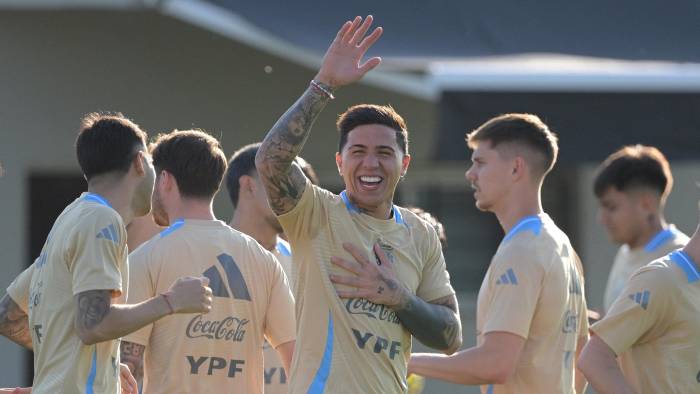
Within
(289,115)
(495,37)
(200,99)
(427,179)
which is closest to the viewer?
(289,115)

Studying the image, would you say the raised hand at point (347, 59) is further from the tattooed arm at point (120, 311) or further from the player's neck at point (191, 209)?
the player's neck at point (191, 209)

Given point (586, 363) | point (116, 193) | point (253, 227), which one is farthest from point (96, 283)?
point (586, 363)

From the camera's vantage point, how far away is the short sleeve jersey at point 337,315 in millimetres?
4605

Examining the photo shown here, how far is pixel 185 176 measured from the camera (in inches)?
211

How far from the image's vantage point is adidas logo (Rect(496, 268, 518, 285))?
5.71m

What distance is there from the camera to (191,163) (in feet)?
17.6

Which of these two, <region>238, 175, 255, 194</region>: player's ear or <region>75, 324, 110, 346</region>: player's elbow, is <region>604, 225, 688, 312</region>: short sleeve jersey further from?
<region>75, 324, 110, 346</region>: player's elbow

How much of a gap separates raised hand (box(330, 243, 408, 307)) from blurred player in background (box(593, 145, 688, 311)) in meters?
3.65

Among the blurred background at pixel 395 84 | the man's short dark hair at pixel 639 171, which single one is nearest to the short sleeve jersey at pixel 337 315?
the man's short dark hair at pixel 639 171

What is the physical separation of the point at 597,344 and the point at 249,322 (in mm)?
1496

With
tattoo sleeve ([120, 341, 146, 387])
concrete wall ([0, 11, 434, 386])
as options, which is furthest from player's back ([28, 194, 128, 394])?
concrete wall ([0, 11, 434, 386])

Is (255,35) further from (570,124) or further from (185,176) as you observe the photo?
(185,176)

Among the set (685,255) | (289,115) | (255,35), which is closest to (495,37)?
(255,35)

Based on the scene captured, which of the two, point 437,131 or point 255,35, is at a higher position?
point 255,35
